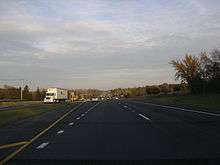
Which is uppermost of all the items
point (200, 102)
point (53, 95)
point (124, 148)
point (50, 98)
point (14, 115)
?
point (53, 95)

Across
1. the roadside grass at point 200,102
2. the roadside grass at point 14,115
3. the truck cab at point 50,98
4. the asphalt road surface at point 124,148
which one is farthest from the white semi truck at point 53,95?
the asphalt road surface at point 124,148

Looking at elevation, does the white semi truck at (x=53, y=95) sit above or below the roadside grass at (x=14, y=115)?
above

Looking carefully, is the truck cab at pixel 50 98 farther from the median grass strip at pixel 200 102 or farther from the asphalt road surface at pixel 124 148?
the asphalt road surface at pixel 124 148

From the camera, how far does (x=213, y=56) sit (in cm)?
12519

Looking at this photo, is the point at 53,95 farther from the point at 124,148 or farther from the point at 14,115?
the point at 124,148

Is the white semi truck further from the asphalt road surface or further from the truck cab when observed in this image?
the asphalt road surface

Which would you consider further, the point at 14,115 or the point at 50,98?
the point at 50,98

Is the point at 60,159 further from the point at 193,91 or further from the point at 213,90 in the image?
the point at 193,91

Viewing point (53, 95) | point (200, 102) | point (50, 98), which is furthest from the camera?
point (53, 95)

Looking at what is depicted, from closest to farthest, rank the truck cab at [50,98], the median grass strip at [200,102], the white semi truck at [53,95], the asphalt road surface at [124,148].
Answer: the asphalt road surface at [124,148] < the median grass strip at [200,102] < the truck cab at [50,98] < the white semi truck at [53,95]

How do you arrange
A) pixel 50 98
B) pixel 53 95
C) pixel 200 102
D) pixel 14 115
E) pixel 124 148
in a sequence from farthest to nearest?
pixel 53 95 → pixel 50 98 → pixel 200 102 → pixel 14 115 → pixel 124 148

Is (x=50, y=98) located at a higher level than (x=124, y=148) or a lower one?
higher

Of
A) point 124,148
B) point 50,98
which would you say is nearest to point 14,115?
point 124,148

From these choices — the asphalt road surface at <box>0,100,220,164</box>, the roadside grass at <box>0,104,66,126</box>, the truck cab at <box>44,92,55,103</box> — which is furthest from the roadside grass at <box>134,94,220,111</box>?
the asphalt road surface at <box>0,100,220,164</box>
